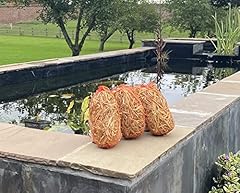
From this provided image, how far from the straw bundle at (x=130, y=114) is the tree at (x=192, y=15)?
47.6 ft

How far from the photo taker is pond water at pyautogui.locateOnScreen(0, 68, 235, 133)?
4.59m

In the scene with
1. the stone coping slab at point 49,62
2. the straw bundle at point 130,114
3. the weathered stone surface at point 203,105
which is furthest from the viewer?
the stone coping slab at point 49,62

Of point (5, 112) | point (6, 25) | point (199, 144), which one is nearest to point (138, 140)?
point (199, 144)

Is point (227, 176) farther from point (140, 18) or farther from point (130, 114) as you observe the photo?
point (140, 18)

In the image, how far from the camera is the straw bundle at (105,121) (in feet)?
6.12

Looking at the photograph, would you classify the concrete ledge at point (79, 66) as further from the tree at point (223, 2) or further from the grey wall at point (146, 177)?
the tree at point (223, 2)

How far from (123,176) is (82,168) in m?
0.18

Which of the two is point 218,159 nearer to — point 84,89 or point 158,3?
point 84,89

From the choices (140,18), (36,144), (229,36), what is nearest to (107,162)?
(36,144)

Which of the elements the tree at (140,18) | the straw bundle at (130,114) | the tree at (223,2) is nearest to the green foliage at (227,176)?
the straw bundle at (130,114)

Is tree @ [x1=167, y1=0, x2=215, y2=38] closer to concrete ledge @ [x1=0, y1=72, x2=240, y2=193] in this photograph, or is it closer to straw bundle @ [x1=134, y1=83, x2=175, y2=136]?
concrete ledge @ [x1=0, y1=72, x2=240, y2=193]

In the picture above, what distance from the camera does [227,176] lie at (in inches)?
96.0

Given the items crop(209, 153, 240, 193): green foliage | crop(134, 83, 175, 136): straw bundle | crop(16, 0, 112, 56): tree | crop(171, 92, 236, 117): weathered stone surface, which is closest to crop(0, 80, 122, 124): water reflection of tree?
crop(171, 92, 236, 117): weathered stone surface

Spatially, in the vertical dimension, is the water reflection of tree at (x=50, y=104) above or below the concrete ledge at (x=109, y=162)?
below
